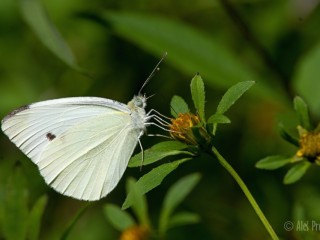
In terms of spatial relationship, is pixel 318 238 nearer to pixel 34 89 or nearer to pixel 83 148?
pixel 83 148

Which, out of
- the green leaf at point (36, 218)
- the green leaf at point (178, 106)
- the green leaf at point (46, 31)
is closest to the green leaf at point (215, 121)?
the green leaf at point (178, 106)

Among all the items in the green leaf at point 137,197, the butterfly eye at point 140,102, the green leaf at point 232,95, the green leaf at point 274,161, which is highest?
the butterfly eye at point 140,102

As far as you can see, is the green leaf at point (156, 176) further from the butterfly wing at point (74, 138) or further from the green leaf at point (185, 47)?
the green leaf at point (185, 47)

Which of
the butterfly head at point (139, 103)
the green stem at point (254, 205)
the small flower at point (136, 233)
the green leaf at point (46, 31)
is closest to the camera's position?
the green stem at point (254, 205)

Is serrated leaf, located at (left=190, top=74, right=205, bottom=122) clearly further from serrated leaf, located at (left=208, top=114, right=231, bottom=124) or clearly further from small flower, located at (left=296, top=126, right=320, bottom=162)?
small flower, located at (left=296, top=126, right=320, bottom=162)

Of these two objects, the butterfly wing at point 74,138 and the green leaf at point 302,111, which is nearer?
the green leaf at point 302,111

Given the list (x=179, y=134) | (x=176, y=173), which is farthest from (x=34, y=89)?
(x=179, y=134)

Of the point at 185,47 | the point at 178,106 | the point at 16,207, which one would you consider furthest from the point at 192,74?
the point at 16,207

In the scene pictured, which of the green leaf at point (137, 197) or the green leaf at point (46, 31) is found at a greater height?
the green leaf at point (46, 31)
